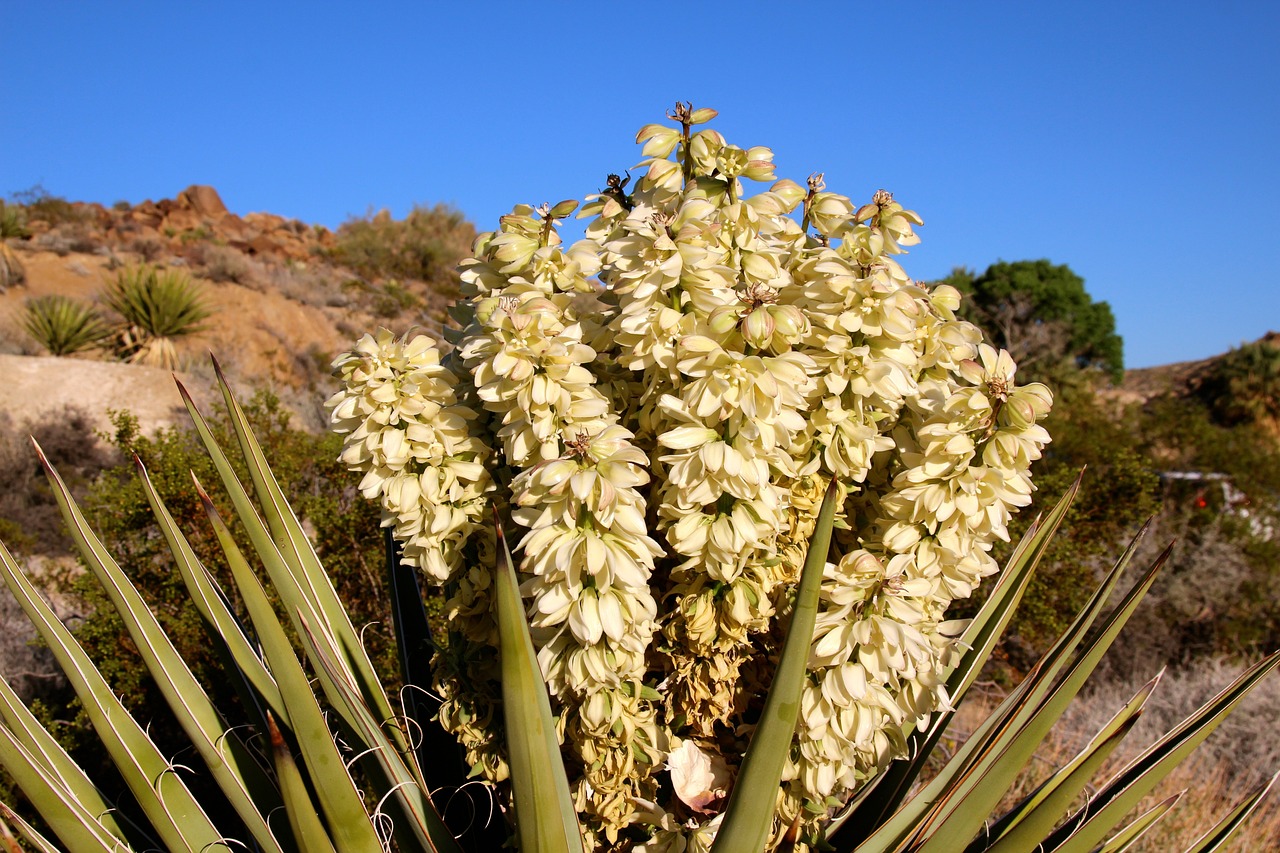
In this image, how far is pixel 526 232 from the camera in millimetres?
1262

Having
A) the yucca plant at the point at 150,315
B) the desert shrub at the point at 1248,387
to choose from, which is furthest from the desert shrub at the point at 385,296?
the desert shrub at the point at 1248,387

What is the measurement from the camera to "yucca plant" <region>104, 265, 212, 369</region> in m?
11.2

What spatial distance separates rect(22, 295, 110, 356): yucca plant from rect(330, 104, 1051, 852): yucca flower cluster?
1196 centimetres

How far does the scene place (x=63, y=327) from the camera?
1085 centimetres

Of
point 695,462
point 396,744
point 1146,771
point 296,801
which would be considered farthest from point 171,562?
point 1146,771

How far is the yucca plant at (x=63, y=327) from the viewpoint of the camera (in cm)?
1082

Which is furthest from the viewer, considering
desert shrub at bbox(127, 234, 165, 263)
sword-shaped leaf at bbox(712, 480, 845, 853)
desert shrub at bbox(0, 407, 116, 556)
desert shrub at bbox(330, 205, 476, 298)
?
Answer: desert shrub at bbox(330, 205, 476, 298)

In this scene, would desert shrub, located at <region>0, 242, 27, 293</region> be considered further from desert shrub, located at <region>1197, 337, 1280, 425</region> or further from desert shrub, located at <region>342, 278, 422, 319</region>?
desert shrub, located at <region>1197, 337, 1280, 425</region>

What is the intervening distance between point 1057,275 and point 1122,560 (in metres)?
25.6

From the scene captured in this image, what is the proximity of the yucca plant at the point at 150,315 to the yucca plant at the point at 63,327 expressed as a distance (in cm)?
32

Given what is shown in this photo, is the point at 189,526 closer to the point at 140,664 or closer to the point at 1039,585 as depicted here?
the point at 140,664

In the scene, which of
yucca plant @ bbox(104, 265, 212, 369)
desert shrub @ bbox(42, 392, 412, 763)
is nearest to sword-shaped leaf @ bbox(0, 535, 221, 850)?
desert shrub @ bbox(42, 392, 412, 763)

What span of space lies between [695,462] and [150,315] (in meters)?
12.3

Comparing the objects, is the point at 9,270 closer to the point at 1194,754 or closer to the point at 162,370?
the point at 162,370
